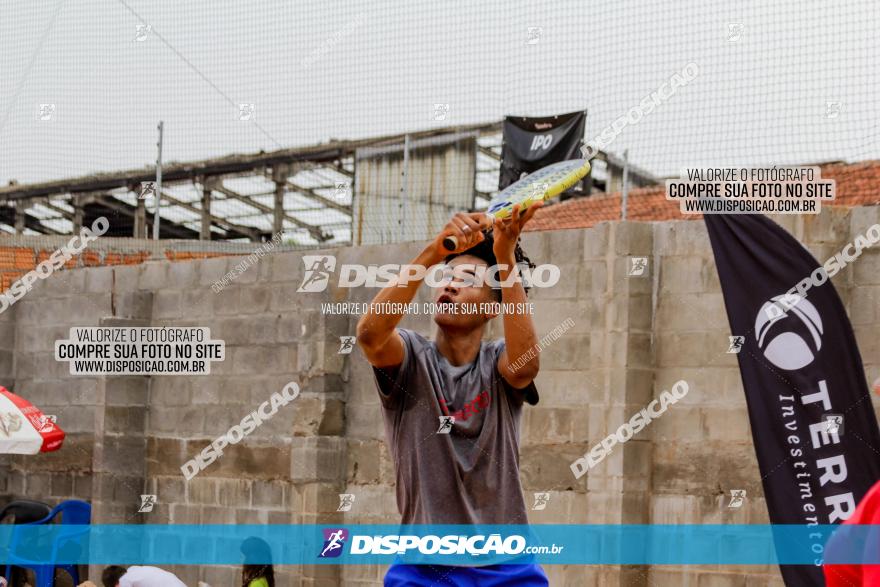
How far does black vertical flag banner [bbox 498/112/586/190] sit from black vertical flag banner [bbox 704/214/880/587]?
2569 mm

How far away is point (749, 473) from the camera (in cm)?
868

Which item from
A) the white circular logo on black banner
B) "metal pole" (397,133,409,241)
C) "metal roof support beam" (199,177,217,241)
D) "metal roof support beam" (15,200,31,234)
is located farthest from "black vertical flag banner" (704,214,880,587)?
"metal roof support beam" (15,200,31,234)

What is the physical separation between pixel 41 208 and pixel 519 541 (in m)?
12.9

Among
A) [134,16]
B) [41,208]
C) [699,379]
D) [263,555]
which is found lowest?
[263,555]

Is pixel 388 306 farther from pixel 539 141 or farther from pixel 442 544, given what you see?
pixel 539 141

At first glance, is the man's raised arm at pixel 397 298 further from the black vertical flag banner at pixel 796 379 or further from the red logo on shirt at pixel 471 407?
the black vertical flag banner at pixel 796 379

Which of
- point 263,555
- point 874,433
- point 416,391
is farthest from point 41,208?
point 416,391

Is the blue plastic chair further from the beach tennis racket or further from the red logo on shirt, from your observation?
the red logo on shirt

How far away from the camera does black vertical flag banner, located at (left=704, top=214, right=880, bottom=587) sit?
314 inches

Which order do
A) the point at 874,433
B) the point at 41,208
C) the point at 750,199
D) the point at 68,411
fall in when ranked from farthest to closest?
the point at 41,208 < the point at 68,411 < the point at 750,199 < the point at 874,433

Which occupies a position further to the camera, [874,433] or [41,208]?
[41,208]

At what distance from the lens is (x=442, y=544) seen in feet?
14.9

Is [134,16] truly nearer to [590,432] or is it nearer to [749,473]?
[590,432]

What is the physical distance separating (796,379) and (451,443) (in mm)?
4105
